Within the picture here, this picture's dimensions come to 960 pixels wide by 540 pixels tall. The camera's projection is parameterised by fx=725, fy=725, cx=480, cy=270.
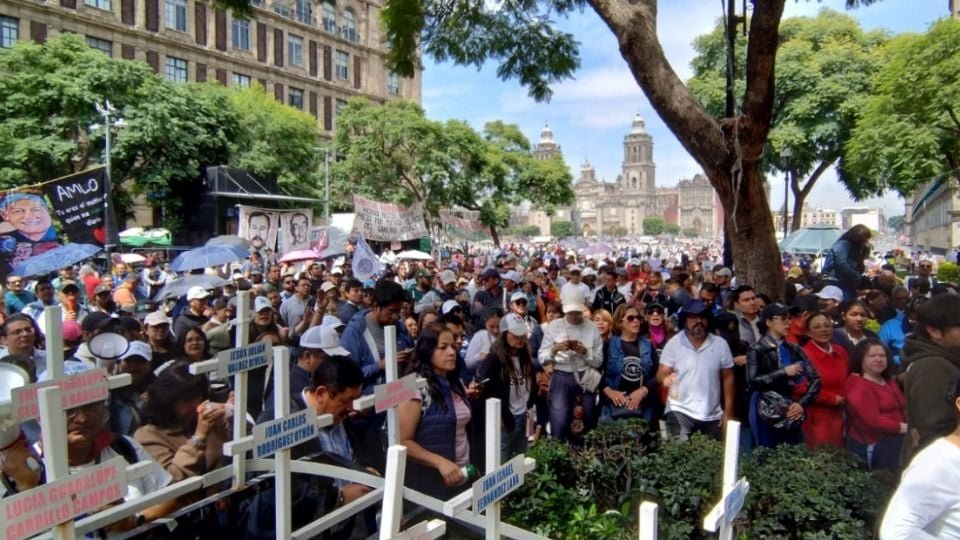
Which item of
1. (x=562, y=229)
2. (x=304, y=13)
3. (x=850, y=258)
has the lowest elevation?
(x=850, y=258)

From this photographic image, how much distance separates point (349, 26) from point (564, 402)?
52.4 m

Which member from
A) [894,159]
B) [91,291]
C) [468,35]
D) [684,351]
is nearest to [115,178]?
[91,291]

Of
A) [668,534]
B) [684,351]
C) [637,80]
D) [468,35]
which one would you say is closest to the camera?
[668,534]

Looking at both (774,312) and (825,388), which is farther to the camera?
(774,312)

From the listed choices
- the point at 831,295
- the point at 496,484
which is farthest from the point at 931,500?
the point at 831,295

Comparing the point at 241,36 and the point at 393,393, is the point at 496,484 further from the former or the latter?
the point at 241,36

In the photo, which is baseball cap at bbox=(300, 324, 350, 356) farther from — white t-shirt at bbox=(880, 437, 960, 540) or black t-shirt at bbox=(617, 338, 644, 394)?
white t-shirt at bbox=(880, 437, 960, 540)

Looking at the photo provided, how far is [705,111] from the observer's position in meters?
6.16

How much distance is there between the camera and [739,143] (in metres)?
6.07

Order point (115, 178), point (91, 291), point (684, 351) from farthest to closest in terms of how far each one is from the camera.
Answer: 1. point (115, 178)
2. point (91, 291)
3. point (684, 351)

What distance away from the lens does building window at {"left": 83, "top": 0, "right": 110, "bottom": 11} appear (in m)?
36.5

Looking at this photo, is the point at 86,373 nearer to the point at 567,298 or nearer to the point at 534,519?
the point at 534,519

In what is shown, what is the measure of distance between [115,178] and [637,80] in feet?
89.9

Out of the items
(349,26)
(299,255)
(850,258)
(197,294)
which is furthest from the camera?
(349,26)
